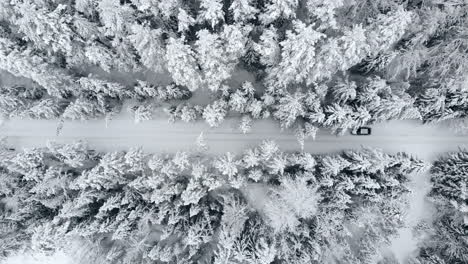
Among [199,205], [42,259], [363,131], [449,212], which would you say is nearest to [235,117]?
[199,205]

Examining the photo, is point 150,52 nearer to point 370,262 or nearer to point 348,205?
point 348,205

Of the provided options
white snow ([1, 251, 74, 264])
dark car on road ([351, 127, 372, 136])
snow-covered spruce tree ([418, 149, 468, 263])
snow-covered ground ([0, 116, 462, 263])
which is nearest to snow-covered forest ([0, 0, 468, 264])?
snow-covered spruce tree ([418, 149, 468, 263])

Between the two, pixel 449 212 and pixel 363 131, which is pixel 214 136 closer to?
pixel 363 131

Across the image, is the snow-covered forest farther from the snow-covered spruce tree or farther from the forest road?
the forest road

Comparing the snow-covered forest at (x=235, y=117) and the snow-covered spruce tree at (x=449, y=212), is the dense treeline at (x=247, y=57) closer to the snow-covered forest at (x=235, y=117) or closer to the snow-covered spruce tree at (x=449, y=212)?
the snow-covered forest at (x=235, y=117)

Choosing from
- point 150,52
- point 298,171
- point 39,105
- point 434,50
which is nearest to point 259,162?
point 298,171

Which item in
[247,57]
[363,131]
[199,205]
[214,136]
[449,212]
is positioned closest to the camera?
[247,57]

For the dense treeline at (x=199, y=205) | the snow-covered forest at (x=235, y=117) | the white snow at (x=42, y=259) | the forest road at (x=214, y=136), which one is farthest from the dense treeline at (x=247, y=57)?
the white snow at (x=42, y=259)

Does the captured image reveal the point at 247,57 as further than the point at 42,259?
No
